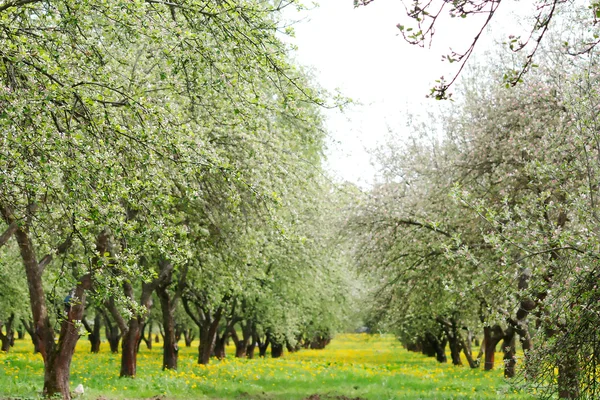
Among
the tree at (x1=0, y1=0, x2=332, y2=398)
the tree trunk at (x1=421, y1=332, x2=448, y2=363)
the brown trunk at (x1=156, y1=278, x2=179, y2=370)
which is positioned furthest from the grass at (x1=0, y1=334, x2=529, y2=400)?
the tree trunk at (x1=421, y1=332, x2=448, y2=363)

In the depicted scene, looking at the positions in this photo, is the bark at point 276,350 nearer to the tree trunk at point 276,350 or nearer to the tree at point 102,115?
the tree trunk at point 276,350

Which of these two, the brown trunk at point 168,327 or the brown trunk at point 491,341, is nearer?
the brown trunk at point 168,327

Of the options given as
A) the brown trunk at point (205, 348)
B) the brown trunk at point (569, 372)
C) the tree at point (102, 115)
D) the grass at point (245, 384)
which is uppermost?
the tree at point (102, 115)

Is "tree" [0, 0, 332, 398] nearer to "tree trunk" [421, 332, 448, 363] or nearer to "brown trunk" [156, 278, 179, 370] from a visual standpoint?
"brown trunk" [156, 278, 179, 370]

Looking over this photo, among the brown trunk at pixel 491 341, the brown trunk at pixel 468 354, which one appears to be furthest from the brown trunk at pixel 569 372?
the brown trunk at pixel 468 354

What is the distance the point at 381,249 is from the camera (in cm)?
1842

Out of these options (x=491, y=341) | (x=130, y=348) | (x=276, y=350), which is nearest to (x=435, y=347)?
(x=276, y=350)

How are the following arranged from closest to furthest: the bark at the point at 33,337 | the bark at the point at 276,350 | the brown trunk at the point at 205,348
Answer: the bark at the point at 33,337
the brown trunk at the point at 205,348
the bark at the point at 276,350

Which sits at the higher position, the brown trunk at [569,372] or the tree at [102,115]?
the tree at [102,115]

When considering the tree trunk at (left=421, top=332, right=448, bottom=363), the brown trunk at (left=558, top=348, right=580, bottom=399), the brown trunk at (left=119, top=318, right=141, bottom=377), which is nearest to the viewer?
the brown trunk at (left=558, top=348, right=580, bottom=399)

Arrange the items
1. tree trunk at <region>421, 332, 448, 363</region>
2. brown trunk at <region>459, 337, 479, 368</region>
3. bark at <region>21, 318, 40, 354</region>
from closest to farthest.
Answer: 1. bark at <region>21, 318, 40, 354</region>
2. brown trunk at <region>459, 337, 479, 368</region>
3. tree trunk at <region>421, 332, 448, 363</region>

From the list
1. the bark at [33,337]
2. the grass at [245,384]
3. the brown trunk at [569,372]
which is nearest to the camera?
the brown trunk at [569,372]

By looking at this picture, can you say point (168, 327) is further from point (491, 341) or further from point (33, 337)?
point (491, 341)

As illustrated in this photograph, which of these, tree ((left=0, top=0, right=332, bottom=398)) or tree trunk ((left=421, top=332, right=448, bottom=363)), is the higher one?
tree ((left=0, top=0, right=332, bottom=398))
